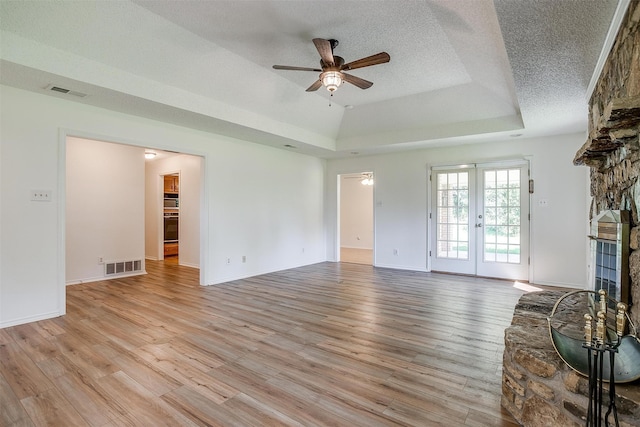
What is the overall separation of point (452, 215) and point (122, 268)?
649cm

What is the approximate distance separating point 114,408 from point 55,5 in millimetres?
3292

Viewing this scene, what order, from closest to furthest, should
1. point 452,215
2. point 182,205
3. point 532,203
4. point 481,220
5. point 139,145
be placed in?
point 139,145 → point 532,203 → point 481,220 → point 452,215 → point 182,205

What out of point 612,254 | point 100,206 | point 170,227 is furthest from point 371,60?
point 170,227

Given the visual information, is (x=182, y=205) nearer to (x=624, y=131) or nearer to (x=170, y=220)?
(x=170, y=220)

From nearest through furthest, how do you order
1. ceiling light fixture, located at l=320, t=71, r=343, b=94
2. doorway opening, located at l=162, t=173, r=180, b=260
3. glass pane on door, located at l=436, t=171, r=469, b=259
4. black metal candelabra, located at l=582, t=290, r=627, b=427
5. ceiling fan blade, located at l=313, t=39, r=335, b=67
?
black metal candelabra, located at l=582, t=290, r=627, b=427, ceiling fan blade, located at l=313, t=39, r=335, b=67, ceiling light fixture, located at l=320, t=71, r=343, b=94, glass pane on door, located at l=436, t=171, r=469, b=259, doorway opening, located at l=162, t=173, r=180, b=260

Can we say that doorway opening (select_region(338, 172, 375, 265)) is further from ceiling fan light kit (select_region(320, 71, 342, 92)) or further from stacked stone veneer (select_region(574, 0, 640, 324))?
stacked stone veneer (select_region(574, 0, 640, 324))

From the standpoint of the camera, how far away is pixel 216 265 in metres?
5.49

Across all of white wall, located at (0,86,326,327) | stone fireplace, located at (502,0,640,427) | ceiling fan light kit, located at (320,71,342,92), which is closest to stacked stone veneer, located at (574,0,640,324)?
stone fireplace, located at (502,0,640,427)

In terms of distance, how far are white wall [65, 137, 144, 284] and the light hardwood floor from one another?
1.04m

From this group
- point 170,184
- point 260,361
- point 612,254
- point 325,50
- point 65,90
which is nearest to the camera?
point 612,254

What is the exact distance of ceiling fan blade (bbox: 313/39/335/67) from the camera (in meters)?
2.81

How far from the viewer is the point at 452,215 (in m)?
6.30

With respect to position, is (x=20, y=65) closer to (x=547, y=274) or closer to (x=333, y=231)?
(x=333, y=231)

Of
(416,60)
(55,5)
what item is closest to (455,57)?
(416,60)
